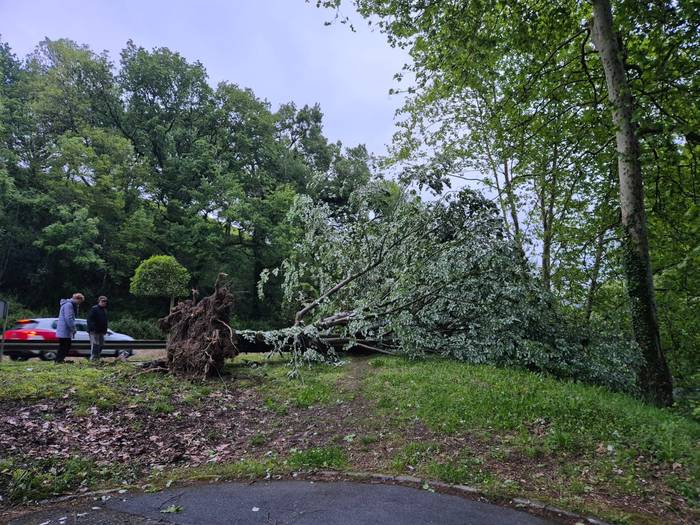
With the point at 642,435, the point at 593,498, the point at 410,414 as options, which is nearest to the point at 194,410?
the point at 410,414

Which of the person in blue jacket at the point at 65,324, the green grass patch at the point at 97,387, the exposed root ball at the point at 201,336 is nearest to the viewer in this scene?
the green grass patch at the point at 97,387

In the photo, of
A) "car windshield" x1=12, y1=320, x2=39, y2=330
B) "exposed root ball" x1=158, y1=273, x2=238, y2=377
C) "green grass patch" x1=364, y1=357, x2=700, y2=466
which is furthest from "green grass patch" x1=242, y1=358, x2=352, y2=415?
"car windshield" x1=12, y1=320, x2=39, y2=330

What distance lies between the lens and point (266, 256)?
1122 inches

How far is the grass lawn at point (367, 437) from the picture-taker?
3.88m

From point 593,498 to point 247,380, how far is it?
6.18 meters

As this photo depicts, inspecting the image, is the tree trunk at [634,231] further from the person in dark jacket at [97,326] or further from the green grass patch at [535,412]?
Result: the person in dark jacket at [97,326]

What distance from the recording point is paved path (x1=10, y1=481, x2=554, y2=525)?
11.0 feet

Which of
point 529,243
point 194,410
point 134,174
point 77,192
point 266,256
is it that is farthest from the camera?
point 266,256

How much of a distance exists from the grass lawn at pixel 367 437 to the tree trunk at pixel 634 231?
817mm

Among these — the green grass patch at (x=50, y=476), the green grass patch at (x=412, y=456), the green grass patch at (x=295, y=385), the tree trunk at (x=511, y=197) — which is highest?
the tree trunk at (x=511, y=197)

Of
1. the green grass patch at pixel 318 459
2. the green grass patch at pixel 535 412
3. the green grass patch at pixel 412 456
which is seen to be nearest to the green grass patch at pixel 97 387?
the green grass patch at pixel 318 459

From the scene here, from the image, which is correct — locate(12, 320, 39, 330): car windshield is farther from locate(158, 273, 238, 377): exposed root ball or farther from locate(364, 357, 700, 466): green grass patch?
locate(364, 357, 700, 466): green grass patch

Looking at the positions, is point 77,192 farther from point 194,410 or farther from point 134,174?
point 194,410

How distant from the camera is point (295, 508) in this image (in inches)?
140
